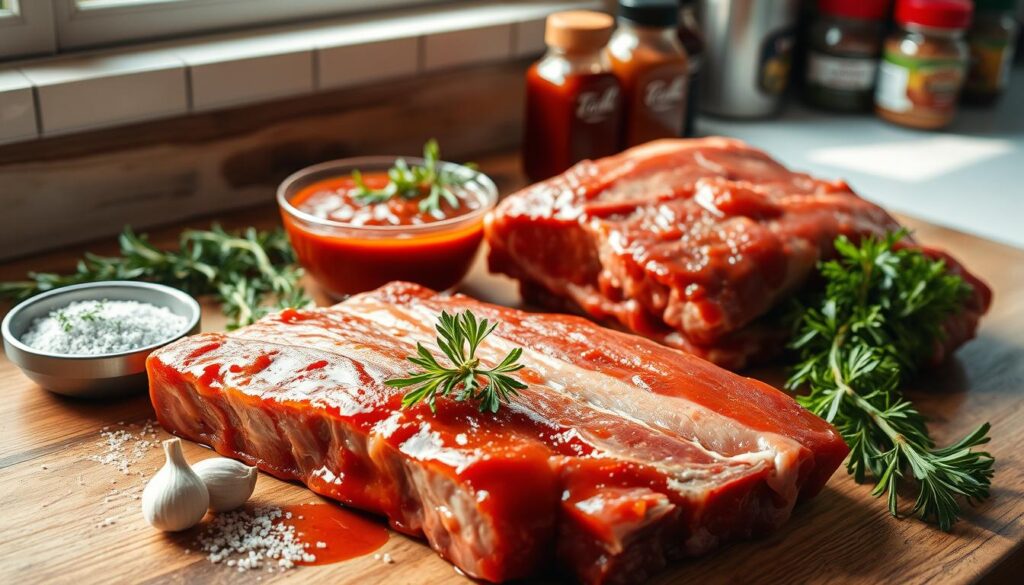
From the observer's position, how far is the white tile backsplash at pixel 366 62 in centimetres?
231

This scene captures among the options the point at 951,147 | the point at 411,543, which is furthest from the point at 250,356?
the point at 951,147

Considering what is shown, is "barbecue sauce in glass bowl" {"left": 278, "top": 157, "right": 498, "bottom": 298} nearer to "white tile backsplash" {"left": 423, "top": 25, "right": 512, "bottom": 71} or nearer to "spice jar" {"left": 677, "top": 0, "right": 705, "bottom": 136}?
"white tile backsplash" {"left": 423, "top": 25, "right": 512, "bottom": 71}

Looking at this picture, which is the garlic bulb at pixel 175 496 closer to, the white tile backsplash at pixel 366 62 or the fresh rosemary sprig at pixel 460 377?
the fresh rosemary sprig at pixel 460 377

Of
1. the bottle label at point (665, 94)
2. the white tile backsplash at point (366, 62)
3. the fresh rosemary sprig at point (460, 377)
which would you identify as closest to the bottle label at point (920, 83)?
the bottle label at point (665, 94)

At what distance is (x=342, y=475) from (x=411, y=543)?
0.42 feet

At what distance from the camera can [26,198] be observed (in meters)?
2.03

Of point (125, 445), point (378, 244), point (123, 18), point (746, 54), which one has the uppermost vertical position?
point (123, 18)

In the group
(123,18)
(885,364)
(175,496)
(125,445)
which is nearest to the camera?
(175,496)

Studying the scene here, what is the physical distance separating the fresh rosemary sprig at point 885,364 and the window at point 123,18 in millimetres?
1270

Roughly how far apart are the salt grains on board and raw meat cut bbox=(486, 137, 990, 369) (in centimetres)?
60

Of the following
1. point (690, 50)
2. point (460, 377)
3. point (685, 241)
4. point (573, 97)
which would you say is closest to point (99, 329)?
point (460, 377)

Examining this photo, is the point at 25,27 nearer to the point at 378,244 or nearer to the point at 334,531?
the point at 378,244

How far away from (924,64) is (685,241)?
130cm

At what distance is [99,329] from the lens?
1644 mm
